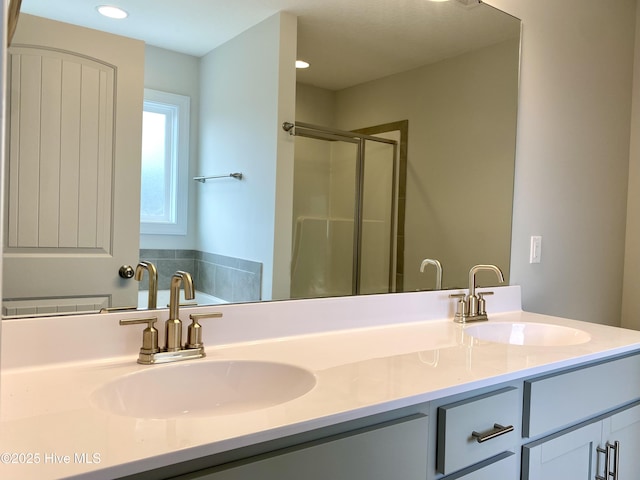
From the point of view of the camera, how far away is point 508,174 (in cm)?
192

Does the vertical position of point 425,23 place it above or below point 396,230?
above

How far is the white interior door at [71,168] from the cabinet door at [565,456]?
1033 millimetres

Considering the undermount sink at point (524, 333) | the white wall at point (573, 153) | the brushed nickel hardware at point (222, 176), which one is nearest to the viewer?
the brushed nickel hardware at point (222, 176)

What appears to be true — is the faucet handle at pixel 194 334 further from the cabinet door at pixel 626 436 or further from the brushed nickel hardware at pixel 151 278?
the cabinet door at pixel 626 436

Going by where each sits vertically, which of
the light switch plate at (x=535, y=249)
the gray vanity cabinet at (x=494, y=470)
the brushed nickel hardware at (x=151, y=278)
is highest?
the light switch plate at (x=535, y=249)

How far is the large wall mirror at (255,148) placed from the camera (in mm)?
1064

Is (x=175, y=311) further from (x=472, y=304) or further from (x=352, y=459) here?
(x=472, y=304)

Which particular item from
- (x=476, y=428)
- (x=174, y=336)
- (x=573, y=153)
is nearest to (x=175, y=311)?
(x=174, y=336)

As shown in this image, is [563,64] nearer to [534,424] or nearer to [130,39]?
[534,424]

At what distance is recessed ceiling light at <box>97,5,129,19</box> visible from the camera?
3.60 feet

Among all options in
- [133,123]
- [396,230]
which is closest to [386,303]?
[396,230]

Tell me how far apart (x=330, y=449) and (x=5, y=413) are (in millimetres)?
529

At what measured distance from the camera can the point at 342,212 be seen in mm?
1502

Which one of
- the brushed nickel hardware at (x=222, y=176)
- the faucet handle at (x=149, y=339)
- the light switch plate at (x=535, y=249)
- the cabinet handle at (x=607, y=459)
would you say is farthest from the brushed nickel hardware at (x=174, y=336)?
the light switch plate at (x=535, y=249)
